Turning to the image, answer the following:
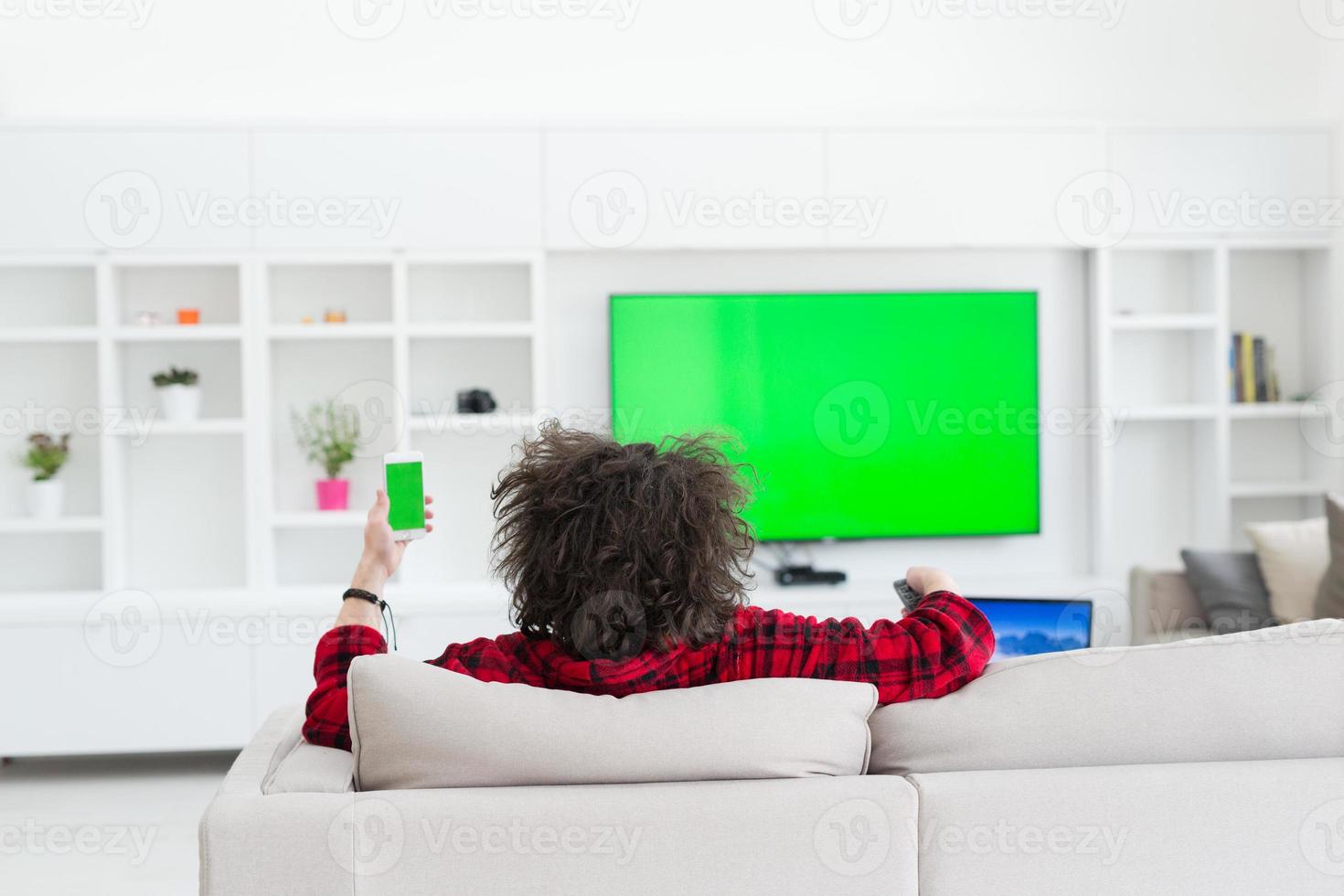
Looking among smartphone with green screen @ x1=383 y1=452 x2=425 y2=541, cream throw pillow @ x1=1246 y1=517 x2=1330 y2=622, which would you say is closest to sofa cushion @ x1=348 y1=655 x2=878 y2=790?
smartphone with green screen @ x1=383 y1=452 x2=425 y2=541

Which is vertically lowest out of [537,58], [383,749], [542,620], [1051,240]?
[383,749]

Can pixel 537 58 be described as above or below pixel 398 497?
above

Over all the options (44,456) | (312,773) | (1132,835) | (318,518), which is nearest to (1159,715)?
(1132,835)

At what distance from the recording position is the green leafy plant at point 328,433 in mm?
3980

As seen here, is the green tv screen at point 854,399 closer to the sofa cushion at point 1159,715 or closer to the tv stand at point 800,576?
the tv stand at point 800,576

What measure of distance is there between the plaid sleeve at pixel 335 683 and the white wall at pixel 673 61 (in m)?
2.85

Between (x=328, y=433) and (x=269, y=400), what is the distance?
0.23 m

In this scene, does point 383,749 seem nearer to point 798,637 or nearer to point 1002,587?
point 798,637

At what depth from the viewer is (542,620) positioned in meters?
1.31

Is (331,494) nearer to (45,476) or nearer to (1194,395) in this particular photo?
(45,476)

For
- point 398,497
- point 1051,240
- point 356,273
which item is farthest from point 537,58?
point 398,497

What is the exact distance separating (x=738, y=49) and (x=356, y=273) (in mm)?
1581

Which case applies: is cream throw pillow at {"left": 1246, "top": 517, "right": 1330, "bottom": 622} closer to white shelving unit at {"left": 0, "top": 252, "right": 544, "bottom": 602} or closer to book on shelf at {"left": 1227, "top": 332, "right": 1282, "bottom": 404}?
book on shelf at {"left": 1227, "top": 332, "right": 1282, "bottom": 404}

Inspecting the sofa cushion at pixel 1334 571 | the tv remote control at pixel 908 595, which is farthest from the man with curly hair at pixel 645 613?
the sofa cushion at pixel 1334 571
